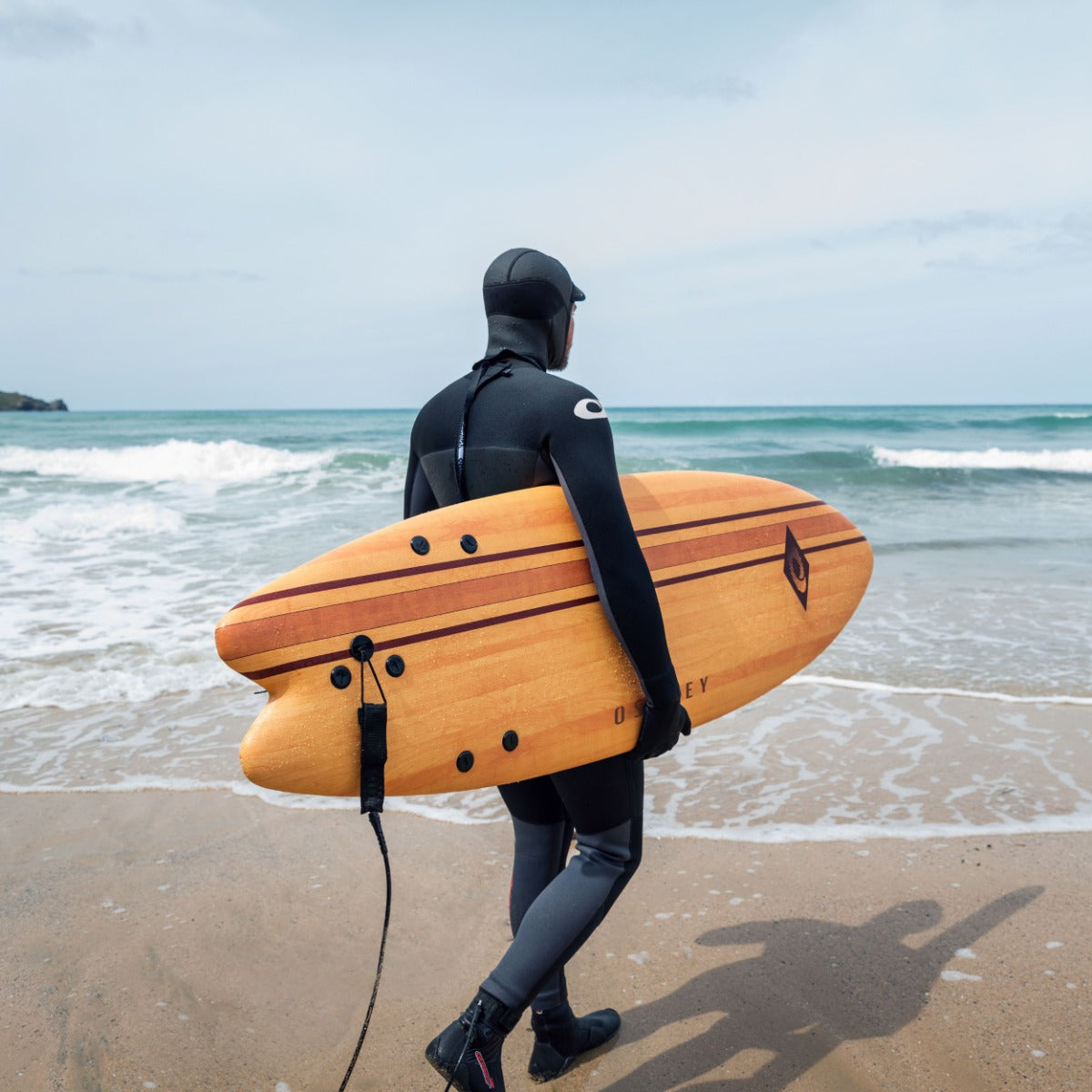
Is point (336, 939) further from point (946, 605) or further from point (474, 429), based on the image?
point (946, 605)

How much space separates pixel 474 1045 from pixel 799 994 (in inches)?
36.9

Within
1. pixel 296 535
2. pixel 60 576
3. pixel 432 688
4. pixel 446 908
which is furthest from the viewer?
pixel 296 535

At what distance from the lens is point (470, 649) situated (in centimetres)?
178

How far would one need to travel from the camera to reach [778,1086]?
1920 mm

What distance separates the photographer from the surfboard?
62.2 inches

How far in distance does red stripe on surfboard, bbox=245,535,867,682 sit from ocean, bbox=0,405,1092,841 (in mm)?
1222

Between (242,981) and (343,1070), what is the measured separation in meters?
0.44

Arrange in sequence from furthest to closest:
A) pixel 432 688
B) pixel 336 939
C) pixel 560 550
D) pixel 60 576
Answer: pixel 60 576, pixel 336 939, pixel 560 550, pixel 432 688

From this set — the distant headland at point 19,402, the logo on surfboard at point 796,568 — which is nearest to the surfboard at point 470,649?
the logo on surfboard at point 796,568

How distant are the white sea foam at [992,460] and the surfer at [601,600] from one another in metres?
19.7

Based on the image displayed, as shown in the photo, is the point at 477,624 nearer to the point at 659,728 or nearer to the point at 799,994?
the point at 659,728

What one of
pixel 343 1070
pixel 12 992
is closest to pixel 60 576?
pixel 12 992

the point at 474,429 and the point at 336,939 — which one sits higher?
the point at 474,429

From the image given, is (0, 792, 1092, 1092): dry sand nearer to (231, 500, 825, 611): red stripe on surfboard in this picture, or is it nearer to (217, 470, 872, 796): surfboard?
(217, 470, 872, 796): surfboard
